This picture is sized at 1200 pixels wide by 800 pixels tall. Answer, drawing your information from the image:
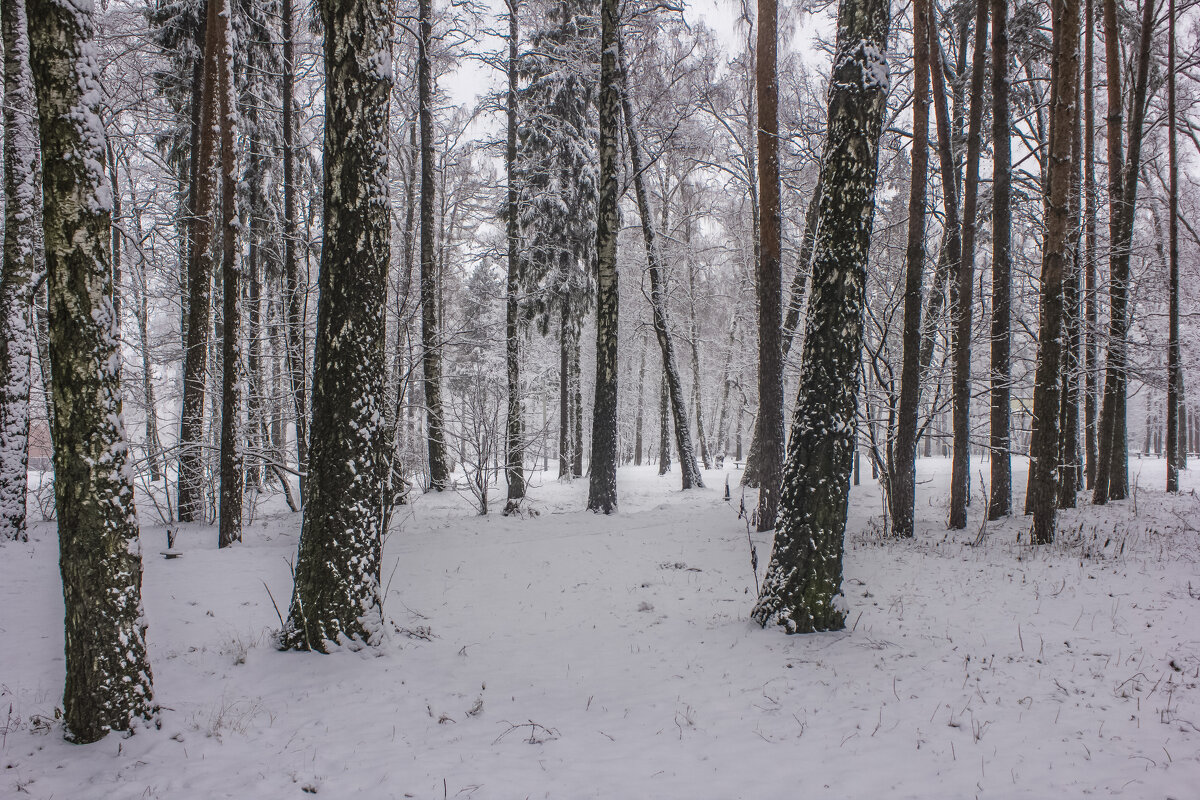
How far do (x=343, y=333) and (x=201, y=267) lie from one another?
6.47 m

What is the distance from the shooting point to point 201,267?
9.38m

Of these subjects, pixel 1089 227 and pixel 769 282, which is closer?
pixel 769 282

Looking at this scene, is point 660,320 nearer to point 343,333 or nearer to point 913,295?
point 913,295

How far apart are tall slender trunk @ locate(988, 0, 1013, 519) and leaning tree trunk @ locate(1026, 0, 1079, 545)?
2.44 ft

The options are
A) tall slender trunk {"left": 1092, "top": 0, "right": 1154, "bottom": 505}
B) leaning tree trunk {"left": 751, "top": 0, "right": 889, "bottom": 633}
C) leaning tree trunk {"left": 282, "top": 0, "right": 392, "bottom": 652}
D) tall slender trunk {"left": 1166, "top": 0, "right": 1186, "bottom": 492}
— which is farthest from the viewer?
tall slender trunk {"left": 1166, "top": 0, "right": 1186, "bottom": 492}

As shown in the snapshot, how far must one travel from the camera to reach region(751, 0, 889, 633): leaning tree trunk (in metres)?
5.18

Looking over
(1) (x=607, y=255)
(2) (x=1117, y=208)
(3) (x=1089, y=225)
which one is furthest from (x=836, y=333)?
(3) (x=1089, y=225)

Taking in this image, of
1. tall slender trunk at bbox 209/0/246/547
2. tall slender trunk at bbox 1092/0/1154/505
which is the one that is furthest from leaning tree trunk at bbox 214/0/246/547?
tall slender trunk at bbox 1092/0/1154/505

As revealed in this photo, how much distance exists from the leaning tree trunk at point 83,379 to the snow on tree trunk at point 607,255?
24.8 feet

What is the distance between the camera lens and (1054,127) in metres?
8.69

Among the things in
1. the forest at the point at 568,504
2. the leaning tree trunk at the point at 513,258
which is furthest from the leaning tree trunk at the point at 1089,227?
the leaning tree trunk at the point at 513,258

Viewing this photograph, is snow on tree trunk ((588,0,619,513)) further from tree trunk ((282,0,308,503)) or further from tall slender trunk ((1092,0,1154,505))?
tall slender trunk ((1092,0,1154,505))

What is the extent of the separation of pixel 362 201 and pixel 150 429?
10182 millimetres

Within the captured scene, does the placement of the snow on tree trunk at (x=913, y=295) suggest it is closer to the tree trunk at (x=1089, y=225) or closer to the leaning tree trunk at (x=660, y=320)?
the tree trunk at (x=1089, y=225)
